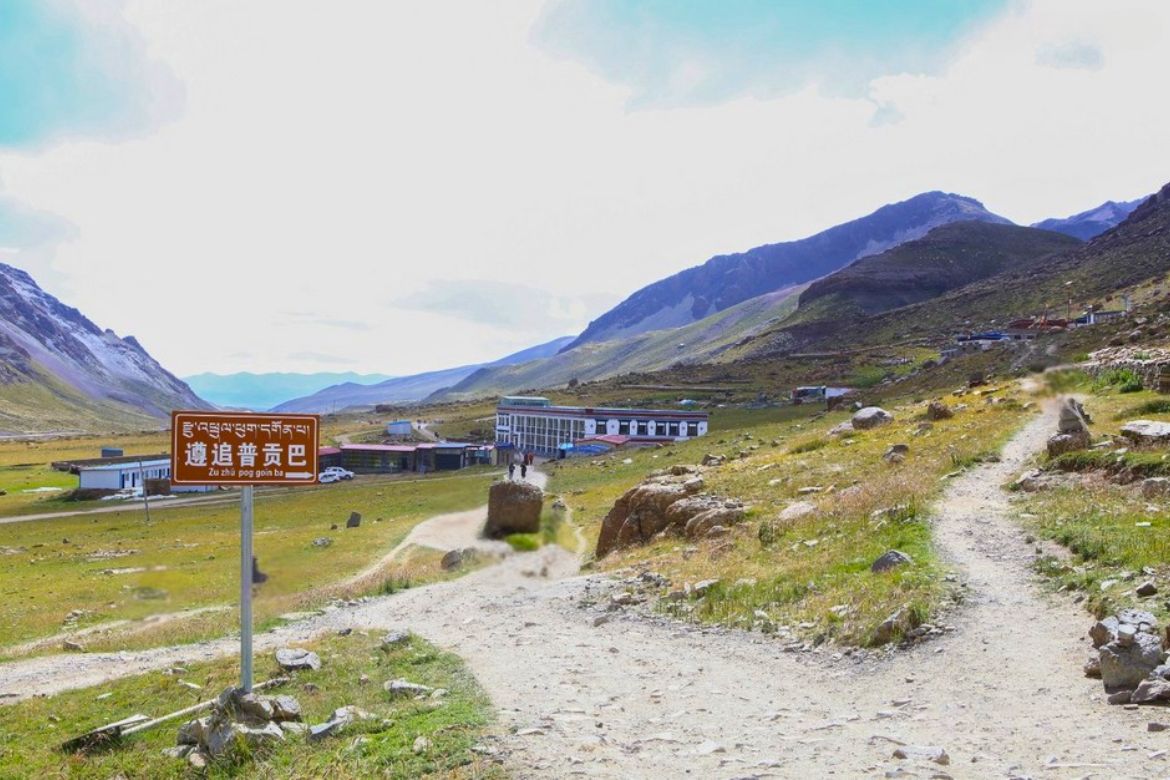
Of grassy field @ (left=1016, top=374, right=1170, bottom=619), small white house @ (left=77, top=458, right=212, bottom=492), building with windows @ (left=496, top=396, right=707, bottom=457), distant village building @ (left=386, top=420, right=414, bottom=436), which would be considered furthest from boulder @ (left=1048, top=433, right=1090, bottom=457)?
distant village building @ (left=386, top=420, right=414, bottom=436)

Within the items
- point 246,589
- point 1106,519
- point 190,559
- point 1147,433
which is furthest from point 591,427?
point 246,589

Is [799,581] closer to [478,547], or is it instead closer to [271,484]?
[478,547]

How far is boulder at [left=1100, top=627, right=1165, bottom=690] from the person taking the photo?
35.3 feet

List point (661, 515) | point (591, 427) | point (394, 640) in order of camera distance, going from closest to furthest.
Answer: point (394, 640) → point (661, 515) → point (591, 427)

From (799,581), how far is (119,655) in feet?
76.1

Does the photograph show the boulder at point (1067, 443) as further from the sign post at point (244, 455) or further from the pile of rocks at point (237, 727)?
the pile of rocks at point (237, 727)

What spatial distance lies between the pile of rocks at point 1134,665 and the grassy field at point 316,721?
8.63 metres

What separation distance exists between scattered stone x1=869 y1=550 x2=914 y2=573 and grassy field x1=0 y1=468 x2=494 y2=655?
477 inches

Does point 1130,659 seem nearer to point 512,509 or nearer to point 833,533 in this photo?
point 833,533

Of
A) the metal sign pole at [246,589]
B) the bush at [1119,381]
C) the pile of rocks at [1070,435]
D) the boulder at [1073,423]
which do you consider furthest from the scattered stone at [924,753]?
the bush at [1119,381]

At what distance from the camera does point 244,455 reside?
48.2 feet

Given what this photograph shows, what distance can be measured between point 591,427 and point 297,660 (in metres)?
105

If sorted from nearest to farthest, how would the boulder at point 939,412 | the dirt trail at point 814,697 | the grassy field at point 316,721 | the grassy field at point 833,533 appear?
the dirt trail at point 814,697
the grassy field at point 316,721
the grassy field at point 833,533
the boulder at point 939,412

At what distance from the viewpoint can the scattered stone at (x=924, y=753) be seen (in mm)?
9547
